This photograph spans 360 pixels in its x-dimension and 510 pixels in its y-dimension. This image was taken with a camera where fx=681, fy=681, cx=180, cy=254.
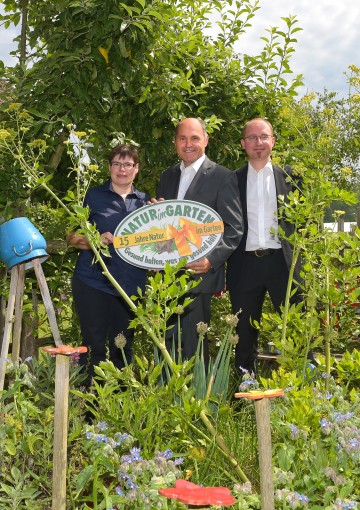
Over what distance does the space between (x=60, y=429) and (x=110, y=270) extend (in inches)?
59.5

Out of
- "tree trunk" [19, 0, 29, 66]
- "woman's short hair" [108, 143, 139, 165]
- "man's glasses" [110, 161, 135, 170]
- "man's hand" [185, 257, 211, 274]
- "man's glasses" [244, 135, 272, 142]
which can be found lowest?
"man's hand" [185, 257, 211, 274]

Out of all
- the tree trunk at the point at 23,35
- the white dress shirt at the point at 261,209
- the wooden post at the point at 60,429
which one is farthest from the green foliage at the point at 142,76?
the wooden post at the point at 60,429

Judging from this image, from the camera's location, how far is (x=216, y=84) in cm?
479

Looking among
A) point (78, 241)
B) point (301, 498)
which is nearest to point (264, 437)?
point (301, 498)

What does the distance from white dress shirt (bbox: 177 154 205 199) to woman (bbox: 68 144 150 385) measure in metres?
0.21

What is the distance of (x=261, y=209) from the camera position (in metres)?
3.49

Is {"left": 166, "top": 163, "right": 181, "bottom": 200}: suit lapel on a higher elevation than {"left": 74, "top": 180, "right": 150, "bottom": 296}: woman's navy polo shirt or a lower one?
higher

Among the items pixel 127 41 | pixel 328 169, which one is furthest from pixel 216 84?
pixel 328 169

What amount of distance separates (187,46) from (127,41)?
80 centimetres

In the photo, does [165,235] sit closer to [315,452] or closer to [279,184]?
[279,184]

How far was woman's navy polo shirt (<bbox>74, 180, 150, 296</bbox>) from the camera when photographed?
Result: 3.43 m

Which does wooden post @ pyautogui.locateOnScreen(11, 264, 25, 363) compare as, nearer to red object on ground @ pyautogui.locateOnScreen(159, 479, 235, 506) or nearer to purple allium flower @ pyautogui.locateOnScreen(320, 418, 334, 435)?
purple allium flower @ pyautogui.locateOnScreen(320, 418, 334, 435)

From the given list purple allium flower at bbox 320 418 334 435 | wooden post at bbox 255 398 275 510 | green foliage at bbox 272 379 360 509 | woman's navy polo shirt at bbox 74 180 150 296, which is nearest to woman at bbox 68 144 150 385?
woman's navy polo shirt at bbox 74 180 150 296

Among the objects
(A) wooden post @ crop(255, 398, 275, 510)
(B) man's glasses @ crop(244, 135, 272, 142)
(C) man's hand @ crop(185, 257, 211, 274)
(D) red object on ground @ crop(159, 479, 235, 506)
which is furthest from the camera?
(B) man's glasses @ crop(244, 135, 272, 142)
